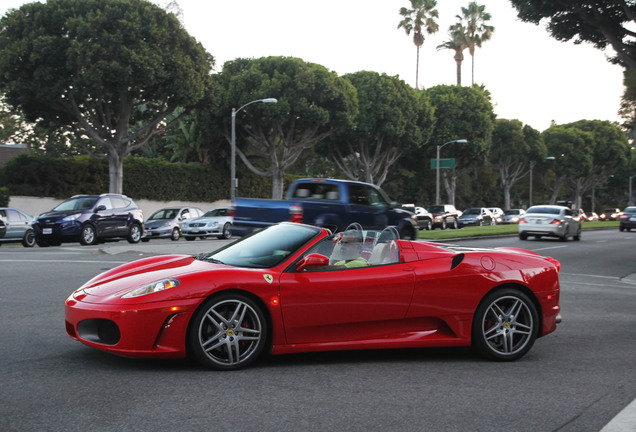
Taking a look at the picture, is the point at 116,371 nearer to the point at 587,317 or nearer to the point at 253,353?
the point at 253,353

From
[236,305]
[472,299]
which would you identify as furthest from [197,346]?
[472,299]

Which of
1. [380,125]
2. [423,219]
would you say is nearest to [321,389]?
[423,219]

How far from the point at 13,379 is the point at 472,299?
3753mm

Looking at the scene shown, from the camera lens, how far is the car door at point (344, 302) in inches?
226

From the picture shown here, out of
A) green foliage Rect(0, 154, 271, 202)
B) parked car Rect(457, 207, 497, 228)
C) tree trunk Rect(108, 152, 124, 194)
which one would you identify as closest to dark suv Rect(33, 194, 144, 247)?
tree trunk Rect(108, 152, 124, 194)

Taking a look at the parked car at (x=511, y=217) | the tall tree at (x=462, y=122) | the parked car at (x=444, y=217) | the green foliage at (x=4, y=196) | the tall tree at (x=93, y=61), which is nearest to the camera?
the tall tree at (x=93, y=61)

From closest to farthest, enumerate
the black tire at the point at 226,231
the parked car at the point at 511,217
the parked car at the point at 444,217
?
the black tire at the point at 226,231 < the parked car at the point at 444,217 < the parked car at the point at 511,217

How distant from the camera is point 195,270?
5.81 metres

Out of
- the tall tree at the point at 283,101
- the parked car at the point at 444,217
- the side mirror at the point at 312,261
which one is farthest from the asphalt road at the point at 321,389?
the parked car at the point at 444,217

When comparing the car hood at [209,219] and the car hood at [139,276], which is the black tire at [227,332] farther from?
the car hood at [209,219]

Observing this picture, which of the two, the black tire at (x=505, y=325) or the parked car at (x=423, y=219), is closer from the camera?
the black tire at (x=505, y=325)

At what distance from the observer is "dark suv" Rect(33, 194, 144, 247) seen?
2230cm

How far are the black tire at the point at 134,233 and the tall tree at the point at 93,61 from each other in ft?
31.9

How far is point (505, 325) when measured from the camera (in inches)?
250
